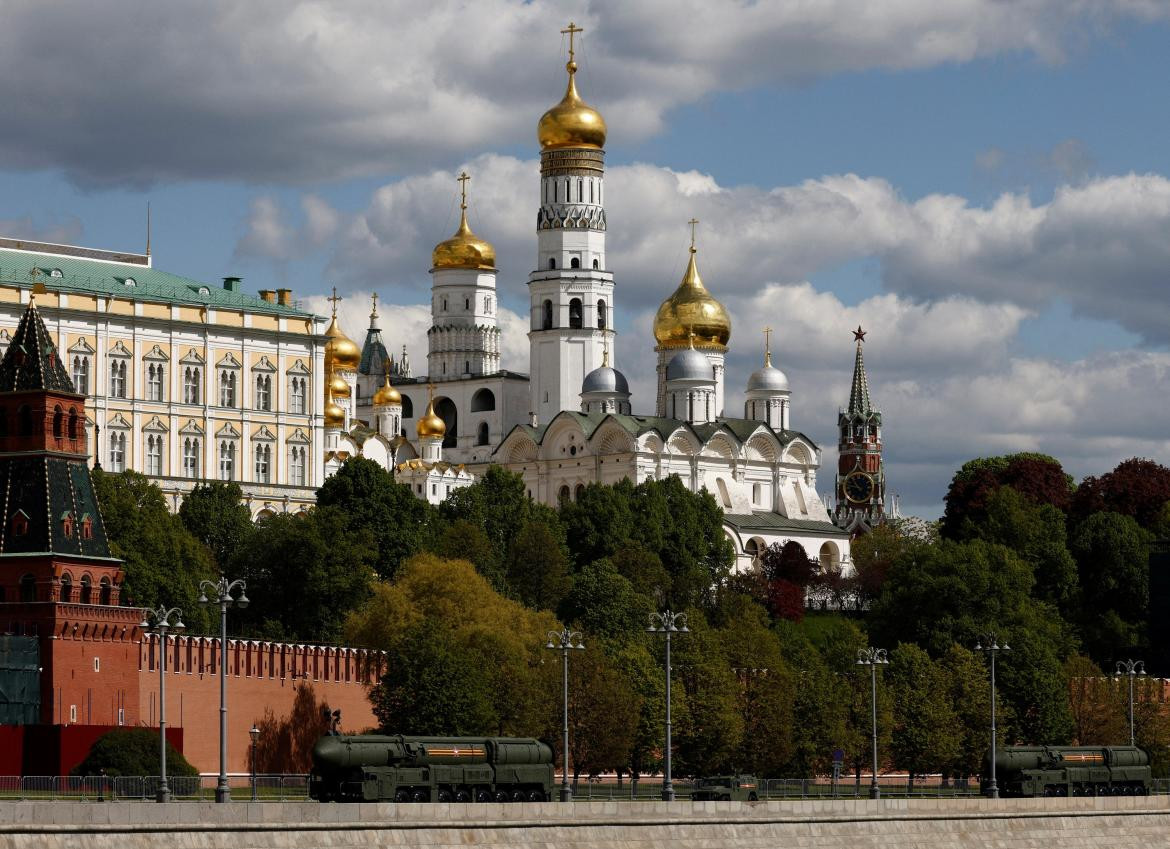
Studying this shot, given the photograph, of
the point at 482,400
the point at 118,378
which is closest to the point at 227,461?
the point at 118,378

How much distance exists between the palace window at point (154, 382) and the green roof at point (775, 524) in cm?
4188

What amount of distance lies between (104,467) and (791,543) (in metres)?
45.9

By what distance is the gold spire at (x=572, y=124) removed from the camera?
181m

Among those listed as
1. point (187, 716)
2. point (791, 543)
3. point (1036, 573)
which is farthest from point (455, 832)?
point (791, 543)

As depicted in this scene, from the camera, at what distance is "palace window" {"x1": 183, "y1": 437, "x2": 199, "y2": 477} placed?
148500 mm

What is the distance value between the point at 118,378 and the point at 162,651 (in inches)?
2985

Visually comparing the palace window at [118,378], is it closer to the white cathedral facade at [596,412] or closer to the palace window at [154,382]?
the palace window at [154,382]

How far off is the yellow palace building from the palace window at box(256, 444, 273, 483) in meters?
0.05

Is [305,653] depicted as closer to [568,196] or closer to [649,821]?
[649,821]

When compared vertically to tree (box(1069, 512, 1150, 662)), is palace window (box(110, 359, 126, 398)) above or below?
above

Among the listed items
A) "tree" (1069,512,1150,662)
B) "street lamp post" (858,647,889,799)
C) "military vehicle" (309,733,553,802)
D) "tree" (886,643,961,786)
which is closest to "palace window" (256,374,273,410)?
"tree" (1069,512,1150,662)

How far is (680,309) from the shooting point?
7515 inches

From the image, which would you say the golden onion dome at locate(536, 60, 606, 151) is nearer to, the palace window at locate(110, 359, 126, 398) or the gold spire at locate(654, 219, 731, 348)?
the gold spire at locate(654, 219, 731, 348)

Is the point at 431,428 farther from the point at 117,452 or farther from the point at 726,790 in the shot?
the point at 726,790
